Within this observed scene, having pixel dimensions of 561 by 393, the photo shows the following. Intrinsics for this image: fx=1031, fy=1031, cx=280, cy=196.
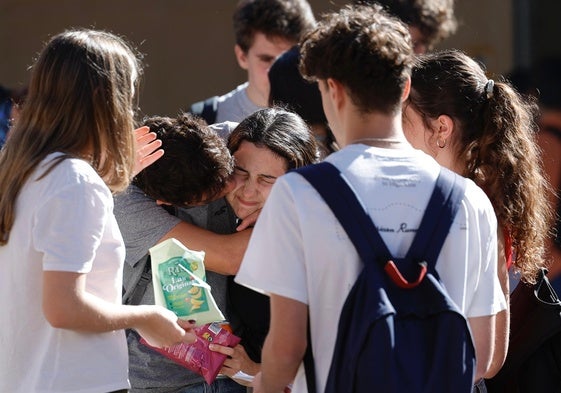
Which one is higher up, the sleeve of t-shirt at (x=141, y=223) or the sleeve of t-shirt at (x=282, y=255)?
the sleeve of t-shirt at (x=282, y=255)

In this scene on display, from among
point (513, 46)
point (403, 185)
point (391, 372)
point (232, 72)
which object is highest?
point (403, 185)

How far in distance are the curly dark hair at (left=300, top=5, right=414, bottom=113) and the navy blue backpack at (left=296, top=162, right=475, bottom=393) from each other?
0.19m

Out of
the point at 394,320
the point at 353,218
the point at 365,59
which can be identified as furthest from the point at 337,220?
the point at 365,59

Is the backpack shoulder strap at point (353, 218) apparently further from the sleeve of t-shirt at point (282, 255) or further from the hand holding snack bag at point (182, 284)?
the hand holding snack bag at point (182, 284)

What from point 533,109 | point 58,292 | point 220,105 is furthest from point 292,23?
point 58,292

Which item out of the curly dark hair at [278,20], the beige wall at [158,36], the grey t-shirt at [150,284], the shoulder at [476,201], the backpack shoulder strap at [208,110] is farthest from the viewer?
the beige wall at [158,36]

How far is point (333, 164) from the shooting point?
2240 mm

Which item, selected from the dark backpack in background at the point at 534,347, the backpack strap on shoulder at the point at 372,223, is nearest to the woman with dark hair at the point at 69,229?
the backpack strap on shoulder at the point at 372,223

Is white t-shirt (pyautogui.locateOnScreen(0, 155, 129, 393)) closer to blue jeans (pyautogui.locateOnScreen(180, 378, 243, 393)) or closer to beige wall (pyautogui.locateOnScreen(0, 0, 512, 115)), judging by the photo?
blue jeans (pyautogui.locateOnScreen(180, 378, 243, 393))

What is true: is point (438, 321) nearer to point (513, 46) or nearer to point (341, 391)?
point (341, 391)

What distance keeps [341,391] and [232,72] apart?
4955 millimetres

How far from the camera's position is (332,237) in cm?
218

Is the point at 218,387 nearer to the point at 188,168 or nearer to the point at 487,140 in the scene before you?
the point at 188,168

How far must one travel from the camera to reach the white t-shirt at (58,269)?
2.36 meters
